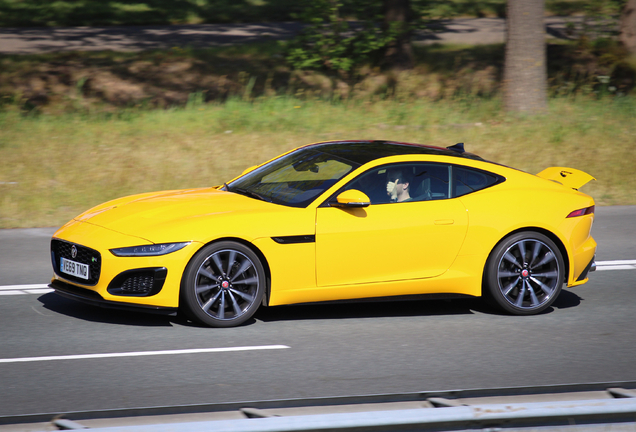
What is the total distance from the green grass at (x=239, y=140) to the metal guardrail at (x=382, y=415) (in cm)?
682

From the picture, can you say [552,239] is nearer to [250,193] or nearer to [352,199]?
[352,199]

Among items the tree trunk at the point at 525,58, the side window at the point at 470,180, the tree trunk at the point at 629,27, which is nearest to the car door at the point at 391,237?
the side window at the point at 470,180

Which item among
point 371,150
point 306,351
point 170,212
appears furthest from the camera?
point 371,150

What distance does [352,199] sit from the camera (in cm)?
630

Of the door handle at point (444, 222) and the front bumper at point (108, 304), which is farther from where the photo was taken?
the door handle at point (444, 222)

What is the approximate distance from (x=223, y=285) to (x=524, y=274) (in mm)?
2626

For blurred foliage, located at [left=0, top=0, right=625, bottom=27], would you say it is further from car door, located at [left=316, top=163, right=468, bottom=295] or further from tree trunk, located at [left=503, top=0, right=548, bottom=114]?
car door, located at [left=316, top=163, right=468, bottom=295]

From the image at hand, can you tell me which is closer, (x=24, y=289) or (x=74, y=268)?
(x=74, y=268)

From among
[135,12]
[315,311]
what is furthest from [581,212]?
[135,12]

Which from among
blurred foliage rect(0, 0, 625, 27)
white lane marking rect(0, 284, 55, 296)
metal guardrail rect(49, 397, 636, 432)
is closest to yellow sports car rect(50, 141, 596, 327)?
white lane marking rect(0, 284, 55, 296)

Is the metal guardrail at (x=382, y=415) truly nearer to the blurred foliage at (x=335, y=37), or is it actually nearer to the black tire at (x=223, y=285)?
the black tire at (x=223, y=285)

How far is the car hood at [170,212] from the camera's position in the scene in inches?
237

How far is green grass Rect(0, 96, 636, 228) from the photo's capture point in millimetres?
12000

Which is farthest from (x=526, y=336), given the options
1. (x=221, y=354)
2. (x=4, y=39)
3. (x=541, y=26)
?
(x=4, y=39)
